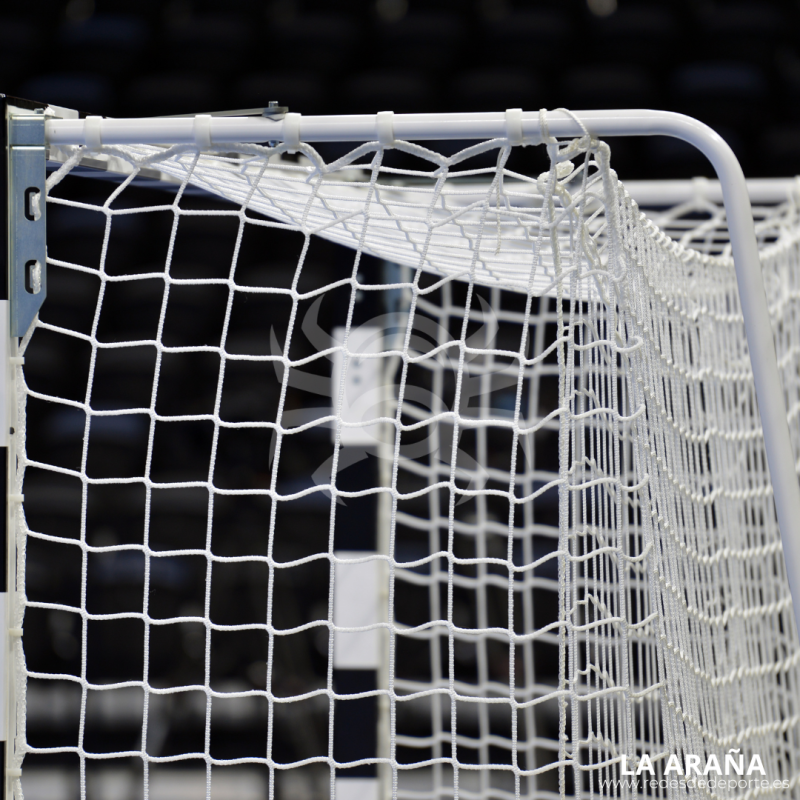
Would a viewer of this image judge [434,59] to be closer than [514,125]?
No

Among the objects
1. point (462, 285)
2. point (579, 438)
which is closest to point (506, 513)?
point (462, 285)

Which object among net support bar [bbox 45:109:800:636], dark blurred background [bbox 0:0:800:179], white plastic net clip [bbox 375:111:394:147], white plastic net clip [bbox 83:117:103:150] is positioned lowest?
net support bar [bbox 45:109:800:636]

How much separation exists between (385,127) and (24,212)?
26 cm

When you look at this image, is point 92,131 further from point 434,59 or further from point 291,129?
point 434,59

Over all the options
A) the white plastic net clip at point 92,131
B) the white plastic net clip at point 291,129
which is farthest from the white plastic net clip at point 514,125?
the white plastic net clip at point 92,131

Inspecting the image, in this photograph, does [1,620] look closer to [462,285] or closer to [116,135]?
[116,135]

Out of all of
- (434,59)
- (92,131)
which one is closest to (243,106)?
(434,59)

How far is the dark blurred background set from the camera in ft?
3.81

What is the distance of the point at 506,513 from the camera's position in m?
1.16

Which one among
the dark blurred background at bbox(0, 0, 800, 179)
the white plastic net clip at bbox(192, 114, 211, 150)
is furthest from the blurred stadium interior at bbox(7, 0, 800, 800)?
the white plastic net clip at bbox(192, 114, 211, 150)

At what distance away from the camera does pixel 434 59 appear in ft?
3.84

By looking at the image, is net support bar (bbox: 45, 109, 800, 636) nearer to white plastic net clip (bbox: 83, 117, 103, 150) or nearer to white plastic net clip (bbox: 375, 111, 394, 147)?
white plastic net clip (bbox: 375, 111, 394, 147)
